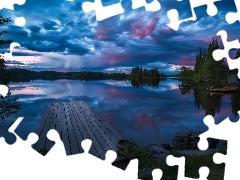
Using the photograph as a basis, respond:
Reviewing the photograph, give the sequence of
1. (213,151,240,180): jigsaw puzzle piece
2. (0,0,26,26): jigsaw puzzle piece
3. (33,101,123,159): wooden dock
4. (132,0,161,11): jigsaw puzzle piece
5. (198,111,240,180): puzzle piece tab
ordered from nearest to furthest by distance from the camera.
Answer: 1. (132,0,161,11): jigsaw puzzle piece
2. (198,111,240,180): puzzle piece tab
3. (0,0,26,26): jigsaw puzzle piece
4. (213,151,240,180): jigsaw puzzle piece
5. (33,101,123,159): wooden dock

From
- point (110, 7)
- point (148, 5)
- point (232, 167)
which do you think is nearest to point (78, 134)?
point (232, 167)

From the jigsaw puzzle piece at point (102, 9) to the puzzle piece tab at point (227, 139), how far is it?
1.86 meters

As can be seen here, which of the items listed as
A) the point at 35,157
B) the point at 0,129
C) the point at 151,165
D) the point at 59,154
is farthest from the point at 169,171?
the point at 0,129

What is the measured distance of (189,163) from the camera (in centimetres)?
962

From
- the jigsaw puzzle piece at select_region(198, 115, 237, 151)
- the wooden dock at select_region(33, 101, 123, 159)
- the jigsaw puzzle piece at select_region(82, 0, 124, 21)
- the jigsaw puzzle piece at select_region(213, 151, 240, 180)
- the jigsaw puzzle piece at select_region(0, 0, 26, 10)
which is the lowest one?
the wooden dock at select_region(33, 101, 123, 159)

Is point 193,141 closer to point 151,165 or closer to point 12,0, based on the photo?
point 151,165

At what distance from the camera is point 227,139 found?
13.3 feet

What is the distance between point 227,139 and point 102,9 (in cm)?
256

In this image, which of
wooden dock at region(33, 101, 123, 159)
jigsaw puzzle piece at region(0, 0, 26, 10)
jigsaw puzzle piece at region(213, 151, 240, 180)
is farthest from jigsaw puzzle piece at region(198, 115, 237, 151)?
wooden dock at region(33, 101, 123, 159)

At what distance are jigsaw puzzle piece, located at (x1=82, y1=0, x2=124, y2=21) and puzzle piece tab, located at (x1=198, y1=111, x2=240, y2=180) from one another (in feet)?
6.11

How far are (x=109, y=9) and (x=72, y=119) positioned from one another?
12.6 m

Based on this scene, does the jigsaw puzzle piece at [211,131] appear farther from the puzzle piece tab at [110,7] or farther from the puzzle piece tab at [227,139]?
the puzzle piece tab at [110,7]

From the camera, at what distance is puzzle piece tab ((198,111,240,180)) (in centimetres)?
366

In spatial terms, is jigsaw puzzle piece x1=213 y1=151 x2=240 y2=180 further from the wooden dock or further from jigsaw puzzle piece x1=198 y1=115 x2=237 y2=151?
the wooden dock
